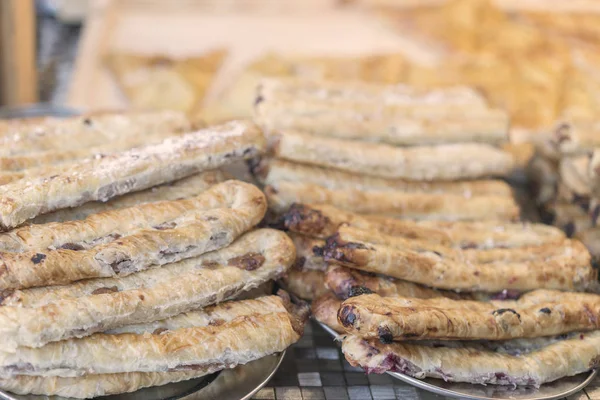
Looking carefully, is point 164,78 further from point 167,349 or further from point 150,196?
point 167,349

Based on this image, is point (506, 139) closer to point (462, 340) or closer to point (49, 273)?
→ point (462, 340)

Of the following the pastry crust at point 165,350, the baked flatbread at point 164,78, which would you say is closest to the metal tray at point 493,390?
the pastry crust at point 165,350

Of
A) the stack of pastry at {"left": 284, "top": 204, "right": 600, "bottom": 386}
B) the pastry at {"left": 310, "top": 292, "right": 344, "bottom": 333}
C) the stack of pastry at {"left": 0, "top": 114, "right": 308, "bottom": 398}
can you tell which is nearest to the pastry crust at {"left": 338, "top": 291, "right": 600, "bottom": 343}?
the stack of pastry at {"left": 284, "top": 204, "right": 600, "bottom": 386}

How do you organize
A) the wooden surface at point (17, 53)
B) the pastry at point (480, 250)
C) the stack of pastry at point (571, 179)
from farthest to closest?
the wooden surface at point (17, 53) < the stack of pastry at point (571, 179) < the pastry at point (480, 250)

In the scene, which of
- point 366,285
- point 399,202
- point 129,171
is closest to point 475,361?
point 366,285

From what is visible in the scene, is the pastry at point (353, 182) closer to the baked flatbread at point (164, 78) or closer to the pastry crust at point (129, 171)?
the pastry crust at point (129, 171)

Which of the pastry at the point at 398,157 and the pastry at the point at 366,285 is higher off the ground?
the pastry at the point at 398,157
